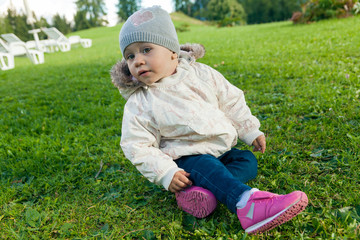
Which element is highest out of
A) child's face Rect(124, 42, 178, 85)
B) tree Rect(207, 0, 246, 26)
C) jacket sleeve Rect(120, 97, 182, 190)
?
tree Rect(207, 0, 246, 26)

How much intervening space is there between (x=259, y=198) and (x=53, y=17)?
4854 centimetres

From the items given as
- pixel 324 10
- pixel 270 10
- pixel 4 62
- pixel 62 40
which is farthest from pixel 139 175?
pixel 270 10

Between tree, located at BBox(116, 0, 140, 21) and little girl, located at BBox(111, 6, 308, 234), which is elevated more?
tree, located at BBox(116, 0, 140, 21)

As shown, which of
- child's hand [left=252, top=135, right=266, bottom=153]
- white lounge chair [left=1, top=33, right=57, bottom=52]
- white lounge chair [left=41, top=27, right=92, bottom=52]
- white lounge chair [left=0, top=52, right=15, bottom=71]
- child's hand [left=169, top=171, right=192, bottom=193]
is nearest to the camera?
child's hand [left=169, top=171, right=192, bottom=193]

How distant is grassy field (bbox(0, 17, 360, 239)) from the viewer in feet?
5.86

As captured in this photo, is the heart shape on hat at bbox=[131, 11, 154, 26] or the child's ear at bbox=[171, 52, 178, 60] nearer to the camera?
the heart shape on hat at bbox=[131, 11, 154, 26]

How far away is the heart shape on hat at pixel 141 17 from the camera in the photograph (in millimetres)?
1968

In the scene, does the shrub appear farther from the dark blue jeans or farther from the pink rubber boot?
the pink rubber boot

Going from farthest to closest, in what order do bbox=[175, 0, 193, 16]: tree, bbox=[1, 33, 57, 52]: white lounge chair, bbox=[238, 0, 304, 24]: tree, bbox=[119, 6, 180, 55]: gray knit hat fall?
bbox=[175, 0, 193, 16]: tree
bbox=[238, 0, 304, 24]: tree
bbox=[1, 33, 57, 52]: white lounge chair
bbox=[119, 6, 180, 55]: gray knit hat

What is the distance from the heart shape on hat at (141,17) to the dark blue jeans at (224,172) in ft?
3.45

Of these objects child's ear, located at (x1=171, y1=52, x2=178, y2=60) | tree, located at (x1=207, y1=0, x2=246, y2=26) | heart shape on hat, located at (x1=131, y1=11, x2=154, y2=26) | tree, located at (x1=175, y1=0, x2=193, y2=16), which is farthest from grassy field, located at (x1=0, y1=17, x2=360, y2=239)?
tree, located at (x1=175, y1=0, x2=193, y2=16)

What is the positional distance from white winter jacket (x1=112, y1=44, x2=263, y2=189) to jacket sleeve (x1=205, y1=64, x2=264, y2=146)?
0.21 feet

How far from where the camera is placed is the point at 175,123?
2008 mm

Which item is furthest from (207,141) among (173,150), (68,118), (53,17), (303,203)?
(53,17)
